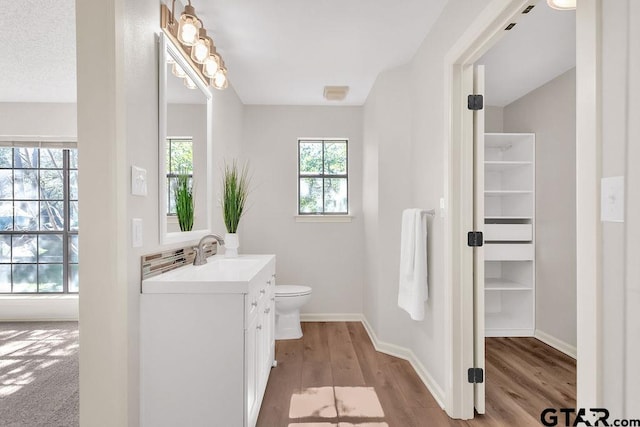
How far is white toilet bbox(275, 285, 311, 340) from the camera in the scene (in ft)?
11.3

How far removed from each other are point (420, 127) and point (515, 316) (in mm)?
2259

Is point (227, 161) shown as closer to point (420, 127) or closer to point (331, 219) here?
point (331, 219)

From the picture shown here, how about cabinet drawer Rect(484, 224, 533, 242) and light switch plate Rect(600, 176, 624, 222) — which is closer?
light switch plate Rect(600, 176, 624, 222)

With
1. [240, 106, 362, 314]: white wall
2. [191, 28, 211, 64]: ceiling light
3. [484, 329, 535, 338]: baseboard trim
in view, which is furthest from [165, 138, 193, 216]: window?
[484, 329, 535, 338]: baseboard trim

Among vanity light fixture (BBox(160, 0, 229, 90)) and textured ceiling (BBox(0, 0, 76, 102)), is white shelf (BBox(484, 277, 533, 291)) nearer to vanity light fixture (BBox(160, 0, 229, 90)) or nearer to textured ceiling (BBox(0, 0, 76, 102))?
vanity light fixture (BBox(160, 0, 229, 90))

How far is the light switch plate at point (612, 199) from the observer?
3.18 ft

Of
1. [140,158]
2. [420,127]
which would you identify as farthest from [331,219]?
[140,158]

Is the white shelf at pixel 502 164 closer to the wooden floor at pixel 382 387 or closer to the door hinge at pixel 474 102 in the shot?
the door hinge at pixel 474 102

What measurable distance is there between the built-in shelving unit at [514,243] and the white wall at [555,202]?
0.08 metres

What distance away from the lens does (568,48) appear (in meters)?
2.79

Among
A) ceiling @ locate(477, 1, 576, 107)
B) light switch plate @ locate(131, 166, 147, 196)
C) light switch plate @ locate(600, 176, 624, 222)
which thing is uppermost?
ceiling @ locate(477, 1, 576, 107)

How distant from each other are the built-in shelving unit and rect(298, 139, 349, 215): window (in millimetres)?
1562

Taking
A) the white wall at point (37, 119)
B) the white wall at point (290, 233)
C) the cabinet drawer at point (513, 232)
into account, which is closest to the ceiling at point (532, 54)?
the cabinet drawer at point (513, 232)

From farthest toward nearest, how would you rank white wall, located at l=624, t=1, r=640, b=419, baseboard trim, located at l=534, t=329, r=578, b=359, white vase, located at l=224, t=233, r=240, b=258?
1. baseboard trim, located at l=534, t=329, r=578, b=359
2. white vase, located at l=224, t=233, r=240, b=258
3. white wall, located at l=624, t=1, r=640, b=419
